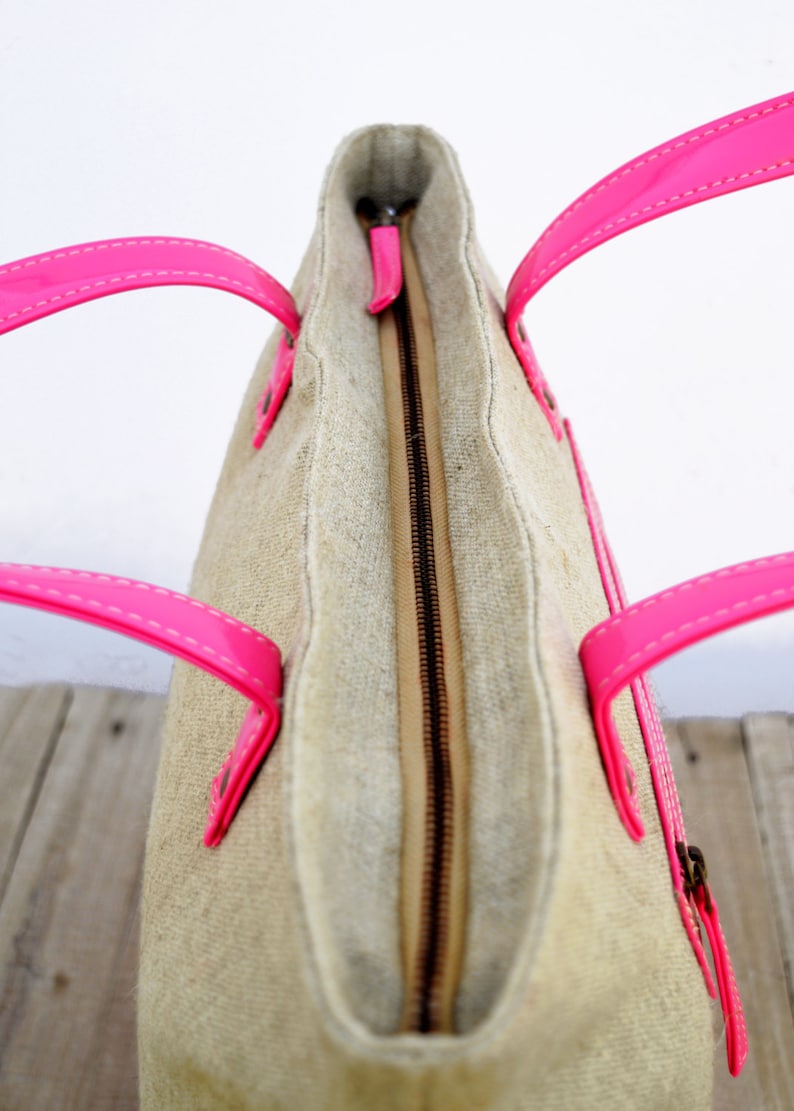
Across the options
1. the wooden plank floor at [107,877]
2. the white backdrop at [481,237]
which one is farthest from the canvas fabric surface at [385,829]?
the white backdrop at [481,237]

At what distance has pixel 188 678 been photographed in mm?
677

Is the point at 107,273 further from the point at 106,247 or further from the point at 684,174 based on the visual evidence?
the point at 684,174

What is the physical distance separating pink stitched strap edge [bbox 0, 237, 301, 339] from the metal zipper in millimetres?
124

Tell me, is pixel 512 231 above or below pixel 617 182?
above

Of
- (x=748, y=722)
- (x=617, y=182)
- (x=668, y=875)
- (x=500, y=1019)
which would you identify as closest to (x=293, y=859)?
(x=500, y=1019)

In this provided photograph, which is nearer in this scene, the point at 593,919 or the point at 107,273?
the point at 593,919

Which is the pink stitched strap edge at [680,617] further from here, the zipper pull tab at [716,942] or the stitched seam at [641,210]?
the stitched seam at [641,210]

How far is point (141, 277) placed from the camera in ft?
2.12

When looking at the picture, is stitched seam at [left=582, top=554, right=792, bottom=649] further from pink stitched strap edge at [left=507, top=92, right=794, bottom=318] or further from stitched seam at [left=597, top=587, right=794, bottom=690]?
pink stitched strap edge at [left=507, top=92, right=794, bottom=318]

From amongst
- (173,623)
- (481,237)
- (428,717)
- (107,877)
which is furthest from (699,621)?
(481,237)

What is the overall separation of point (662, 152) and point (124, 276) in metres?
0.39

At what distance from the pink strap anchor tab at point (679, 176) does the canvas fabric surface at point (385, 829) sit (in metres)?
0.07

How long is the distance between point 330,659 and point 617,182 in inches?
15.9

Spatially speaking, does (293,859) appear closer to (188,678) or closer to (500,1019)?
(500,1019)
